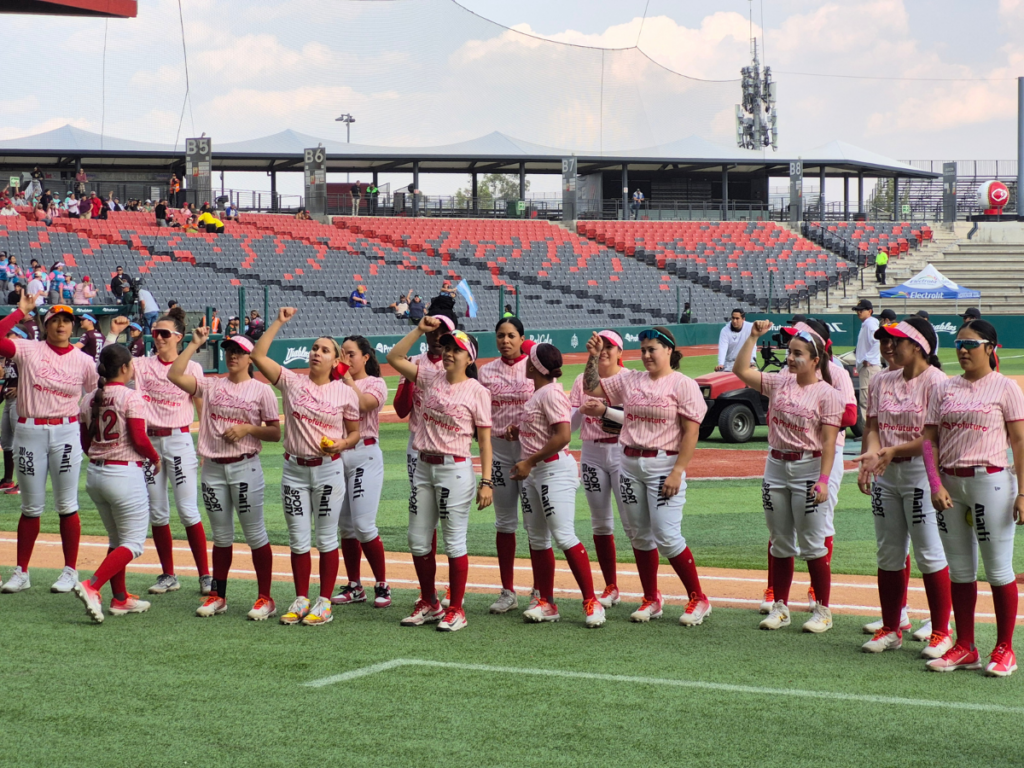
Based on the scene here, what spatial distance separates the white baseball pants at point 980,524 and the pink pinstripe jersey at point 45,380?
5917 mm

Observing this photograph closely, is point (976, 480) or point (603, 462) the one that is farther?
point (603, 462)

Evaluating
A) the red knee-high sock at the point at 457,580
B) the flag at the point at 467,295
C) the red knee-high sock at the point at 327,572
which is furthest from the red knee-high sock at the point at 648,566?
the flag at the point at 467,295

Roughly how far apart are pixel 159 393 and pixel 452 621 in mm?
2827

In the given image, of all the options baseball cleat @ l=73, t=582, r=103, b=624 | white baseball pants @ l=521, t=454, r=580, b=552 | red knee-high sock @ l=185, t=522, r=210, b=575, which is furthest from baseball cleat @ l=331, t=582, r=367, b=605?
baseball cleat @ l=73, t=582, r=103, b=624

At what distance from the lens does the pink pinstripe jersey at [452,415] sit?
757 cm

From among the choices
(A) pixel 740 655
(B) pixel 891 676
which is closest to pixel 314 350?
(A) pixel 740 655

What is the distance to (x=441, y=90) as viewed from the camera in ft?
249

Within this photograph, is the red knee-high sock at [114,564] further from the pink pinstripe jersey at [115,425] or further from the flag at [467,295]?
the flag at [467,295]

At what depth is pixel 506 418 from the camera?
26.3ft

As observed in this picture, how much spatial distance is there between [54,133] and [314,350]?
53.2m

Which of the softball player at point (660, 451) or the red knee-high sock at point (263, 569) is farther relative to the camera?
the red knee-high sock at point (263, 569)

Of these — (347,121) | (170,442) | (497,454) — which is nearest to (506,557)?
(497,454)

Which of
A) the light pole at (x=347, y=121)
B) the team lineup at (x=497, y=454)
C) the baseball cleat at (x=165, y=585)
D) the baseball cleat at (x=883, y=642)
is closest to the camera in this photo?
the baseball cleat at (x=883, y=642)

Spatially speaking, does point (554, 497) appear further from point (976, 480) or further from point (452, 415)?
point (976, 480)
